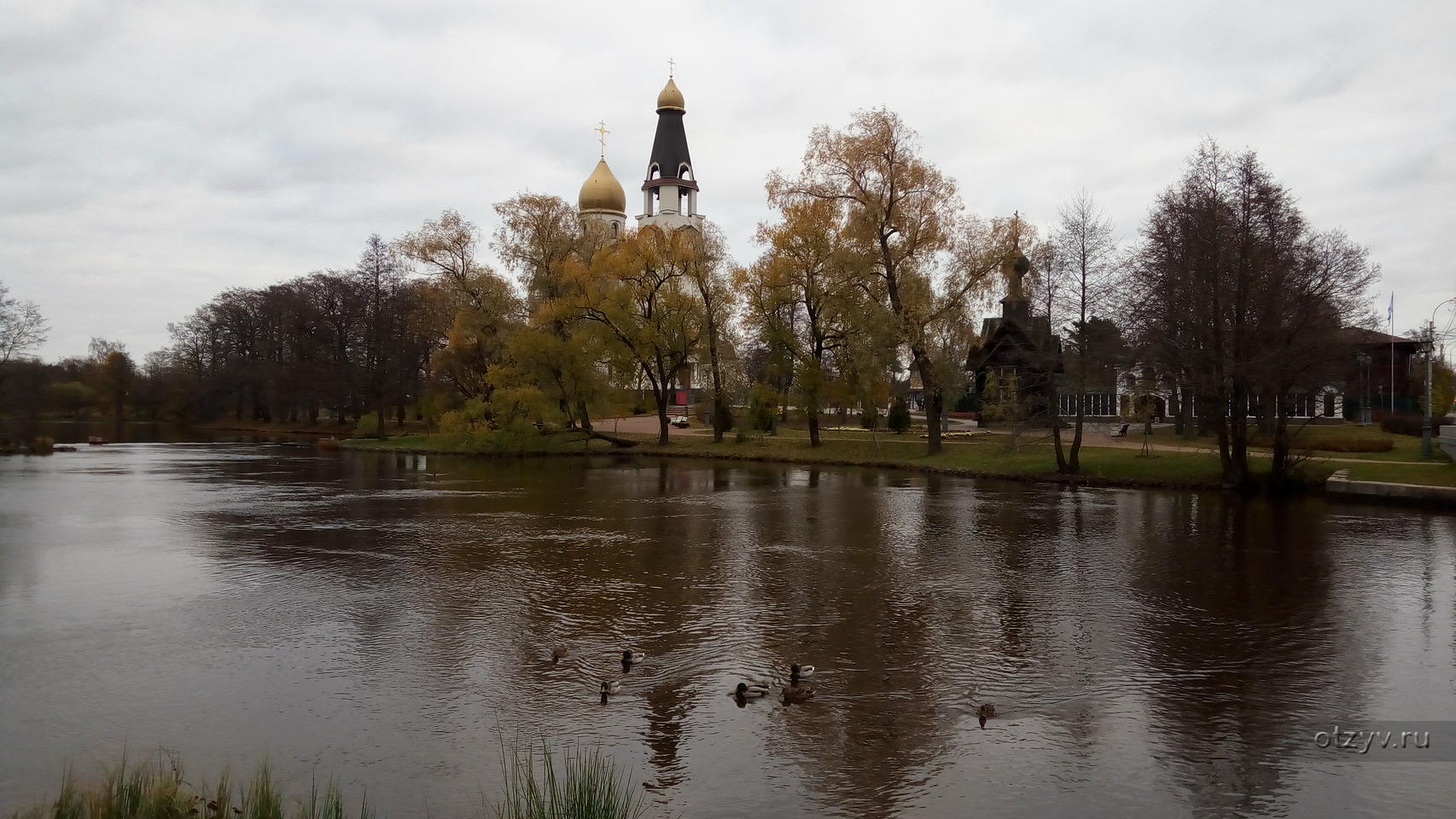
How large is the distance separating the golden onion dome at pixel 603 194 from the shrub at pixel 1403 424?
58395 mm

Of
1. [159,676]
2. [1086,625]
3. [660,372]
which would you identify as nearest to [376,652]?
[159,676]

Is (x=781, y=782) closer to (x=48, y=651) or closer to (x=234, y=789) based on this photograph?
(x=234, y=789)

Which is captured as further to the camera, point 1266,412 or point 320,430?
point 320,430

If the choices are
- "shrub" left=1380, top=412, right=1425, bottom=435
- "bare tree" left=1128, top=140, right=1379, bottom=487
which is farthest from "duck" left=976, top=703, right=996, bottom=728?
"shrub" left=1380, top=412, right=1425, bottom=435

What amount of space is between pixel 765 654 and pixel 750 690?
1483mm

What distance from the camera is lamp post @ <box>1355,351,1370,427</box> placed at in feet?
95.8

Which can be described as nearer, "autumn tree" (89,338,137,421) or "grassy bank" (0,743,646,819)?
"grassy bank" (0,743,646,819)

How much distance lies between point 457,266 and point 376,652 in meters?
43.3

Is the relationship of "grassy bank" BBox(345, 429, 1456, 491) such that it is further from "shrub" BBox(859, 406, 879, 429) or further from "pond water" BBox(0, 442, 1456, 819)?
"pond water" BBox(0, 442, 1456, 819)

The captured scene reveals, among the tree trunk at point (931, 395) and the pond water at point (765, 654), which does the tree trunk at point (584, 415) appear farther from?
the pond water at point (765, 654)

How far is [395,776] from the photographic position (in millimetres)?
7984

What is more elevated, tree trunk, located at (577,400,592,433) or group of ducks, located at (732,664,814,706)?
tree trunk, located at (577,400,592,433)

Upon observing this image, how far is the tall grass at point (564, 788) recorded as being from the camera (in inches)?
236

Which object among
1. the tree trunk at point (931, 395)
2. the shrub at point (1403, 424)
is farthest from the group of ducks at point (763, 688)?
the shrub at point (1403, 424)
